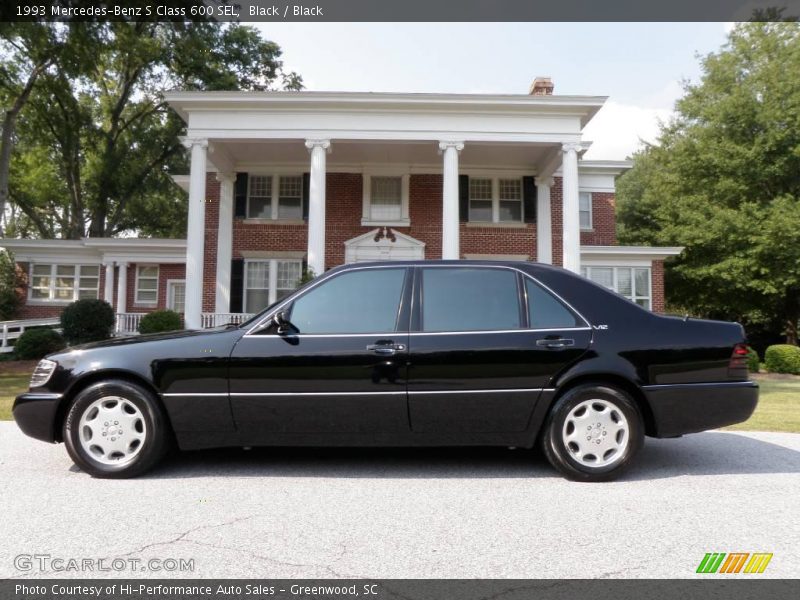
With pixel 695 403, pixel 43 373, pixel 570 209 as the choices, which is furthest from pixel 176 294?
pixel 695 403

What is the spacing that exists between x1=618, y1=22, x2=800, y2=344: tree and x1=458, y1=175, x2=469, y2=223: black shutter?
391 inches

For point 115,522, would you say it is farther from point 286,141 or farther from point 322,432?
point 286,141

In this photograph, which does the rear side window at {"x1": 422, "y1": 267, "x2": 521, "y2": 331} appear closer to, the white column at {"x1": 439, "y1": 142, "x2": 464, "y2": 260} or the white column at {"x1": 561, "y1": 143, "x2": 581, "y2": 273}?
the white column at {"x1": 439, "y1": 142, "x2": 464, "y2": 260}

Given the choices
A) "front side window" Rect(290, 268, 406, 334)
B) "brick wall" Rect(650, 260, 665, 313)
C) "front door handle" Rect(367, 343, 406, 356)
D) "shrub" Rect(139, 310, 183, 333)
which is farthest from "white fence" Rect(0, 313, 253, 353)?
"brick wall" Rect(650, 260, 665, 313)

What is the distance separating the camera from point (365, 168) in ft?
60.3

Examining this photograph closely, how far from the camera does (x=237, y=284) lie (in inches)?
709

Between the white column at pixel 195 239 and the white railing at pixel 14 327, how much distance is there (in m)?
7.19

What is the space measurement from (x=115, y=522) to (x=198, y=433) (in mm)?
953

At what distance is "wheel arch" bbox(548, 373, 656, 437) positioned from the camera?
3.95 meters

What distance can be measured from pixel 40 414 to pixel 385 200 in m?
15.4

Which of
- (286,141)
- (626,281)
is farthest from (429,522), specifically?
(626,281)

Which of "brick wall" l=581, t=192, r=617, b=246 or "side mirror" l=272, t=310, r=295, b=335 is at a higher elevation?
"brick wall" l=581, t=192, r=617, b=246

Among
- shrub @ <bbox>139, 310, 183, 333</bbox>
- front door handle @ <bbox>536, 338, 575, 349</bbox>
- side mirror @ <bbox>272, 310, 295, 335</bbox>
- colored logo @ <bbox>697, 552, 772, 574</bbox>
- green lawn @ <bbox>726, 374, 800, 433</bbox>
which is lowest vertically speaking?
colored logo @ <bbox>697, 552, 772, 574</bbox>

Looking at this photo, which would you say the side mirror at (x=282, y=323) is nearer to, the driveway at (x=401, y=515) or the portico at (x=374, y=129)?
the driveway at (x=401, y=515)
